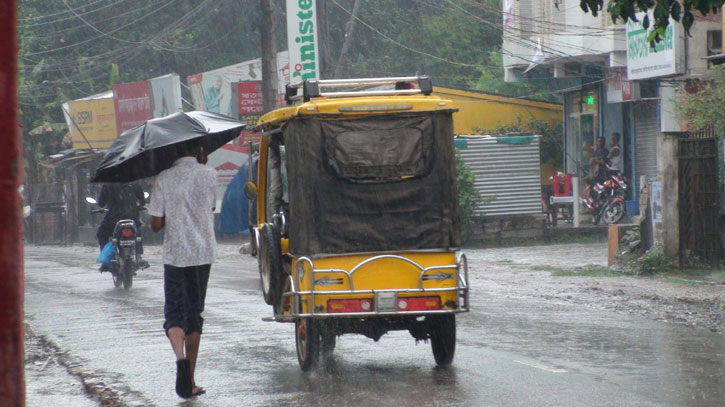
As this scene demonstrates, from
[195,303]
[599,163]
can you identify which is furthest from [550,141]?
[195,303]

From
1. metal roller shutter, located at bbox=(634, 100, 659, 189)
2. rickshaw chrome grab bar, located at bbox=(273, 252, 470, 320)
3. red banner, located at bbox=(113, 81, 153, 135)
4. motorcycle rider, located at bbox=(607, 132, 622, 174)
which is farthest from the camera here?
red banner, located at bbox=(113, 81, 153, 135)

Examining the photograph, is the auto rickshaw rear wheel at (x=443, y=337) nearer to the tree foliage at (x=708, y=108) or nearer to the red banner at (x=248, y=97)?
the tree foliage at (x=708, y=108)

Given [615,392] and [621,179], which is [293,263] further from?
[621,179]

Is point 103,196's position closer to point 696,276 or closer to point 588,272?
point 588,272

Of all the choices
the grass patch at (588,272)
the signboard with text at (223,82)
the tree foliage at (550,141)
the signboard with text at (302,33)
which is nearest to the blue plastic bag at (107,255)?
the grass patch at (588,272)

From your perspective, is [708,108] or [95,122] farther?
[95,122]

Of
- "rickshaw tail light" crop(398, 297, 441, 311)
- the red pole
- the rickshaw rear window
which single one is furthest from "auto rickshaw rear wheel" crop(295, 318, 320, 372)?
the red pole

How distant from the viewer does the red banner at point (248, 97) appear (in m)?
28.8

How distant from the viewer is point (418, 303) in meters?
7.42

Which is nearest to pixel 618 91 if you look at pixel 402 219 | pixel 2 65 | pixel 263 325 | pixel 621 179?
pixel 621 179

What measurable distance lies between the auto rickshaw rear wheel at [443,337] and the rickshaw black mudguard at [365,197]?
559mm

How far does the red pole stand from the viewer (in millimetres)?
1755

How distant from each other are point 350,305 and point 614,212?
1781 cm

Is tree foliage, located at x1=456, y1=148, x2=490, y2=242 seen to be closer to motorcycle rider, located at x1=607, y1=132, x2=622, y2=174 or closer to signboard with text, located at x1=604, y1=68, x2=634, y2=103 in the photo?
motorcycle rider, located at x1=607, y1=132, x2=622, y2=174
